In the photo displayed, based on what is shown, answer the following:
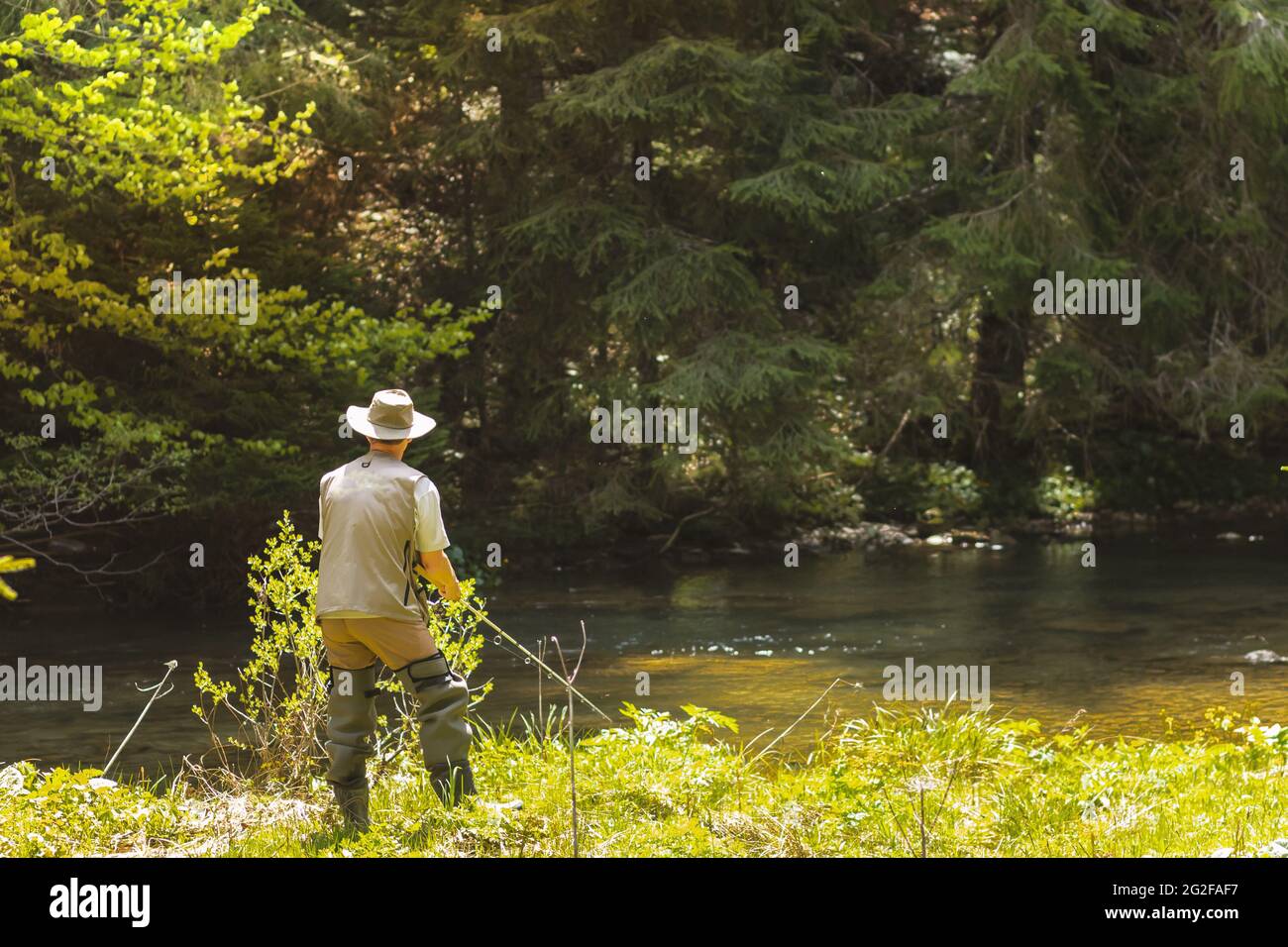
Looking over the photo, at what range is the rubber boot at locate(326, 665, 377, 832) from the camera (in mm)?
6836

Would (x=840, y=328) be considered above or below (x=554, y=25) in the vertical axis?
below

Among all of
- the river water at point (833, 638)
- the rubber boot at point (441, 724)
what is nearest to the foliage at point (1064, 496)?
the river water at point (833, 638)

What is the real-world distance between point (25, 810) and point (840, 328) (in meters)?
16.2

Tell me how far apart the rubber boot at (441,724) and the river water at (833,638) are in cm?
359

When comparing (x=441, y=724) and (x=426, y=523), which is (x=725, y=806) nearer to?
(x=441, y=724)

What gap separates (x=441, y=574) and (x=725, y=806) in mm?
1561

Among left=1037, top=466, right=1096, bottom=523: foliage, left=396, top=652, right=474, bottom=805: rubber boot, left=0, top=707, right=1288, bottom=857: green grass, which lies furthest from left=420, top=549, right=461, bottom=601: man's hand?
left=1037, top=466, right=1096, bottom=523: foliage

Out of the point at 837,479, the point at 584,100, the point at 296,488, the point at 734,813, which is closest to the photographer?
the point at 734,813

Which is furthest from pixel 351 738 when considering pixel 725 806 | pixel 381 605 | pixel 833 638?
pixel 833 638

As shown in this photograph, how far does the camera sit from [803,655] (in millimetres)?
13836

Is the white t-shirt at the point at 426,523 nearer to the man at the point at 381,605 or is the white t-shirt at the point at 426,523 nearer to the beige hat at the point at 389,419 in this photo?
the man at the point at 381,605

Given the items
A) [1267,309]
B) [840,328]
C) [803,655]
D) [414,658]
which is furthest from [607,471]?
[414,658]

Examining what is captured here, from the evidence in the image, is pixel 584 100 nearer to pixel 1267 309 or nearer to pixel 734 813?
pixel 1267 309

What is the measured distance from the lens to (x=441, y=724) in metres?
6.96
